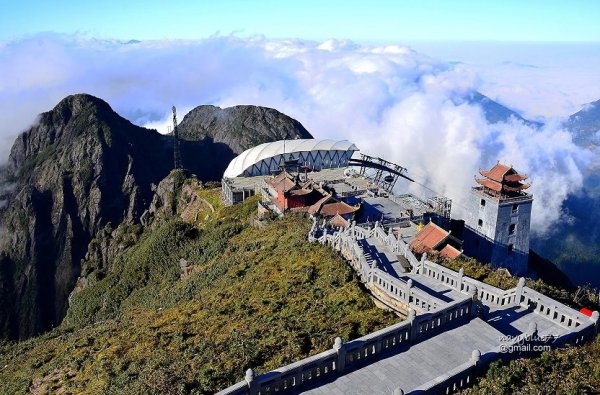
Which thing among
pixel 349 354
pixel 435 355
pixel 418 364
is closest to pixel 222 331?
pixel 349 354

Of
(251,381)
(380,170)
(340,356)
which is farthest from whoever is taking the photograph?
(380,170)

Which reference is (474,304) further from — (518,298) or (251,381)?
(251,381)

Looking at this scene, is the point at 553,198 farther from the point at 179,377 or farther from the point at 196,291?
the point at 179,377

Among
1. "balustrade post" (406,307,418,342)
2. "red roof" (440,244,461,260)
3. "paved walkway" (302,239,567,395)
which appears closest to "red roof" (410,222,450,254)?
"red roof" (440,244,461,260)

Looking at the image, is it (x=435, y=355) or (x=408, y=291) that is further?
(x=408, y=291)

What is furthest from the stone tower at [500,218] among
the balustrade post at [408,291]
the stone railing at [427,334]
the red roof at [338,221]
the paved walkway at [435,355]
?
the paved walkway at [435,355]

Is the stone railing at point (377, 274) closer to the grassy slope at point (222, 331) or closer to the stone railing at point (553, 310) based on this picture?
the grassy slope at point (222, 331)

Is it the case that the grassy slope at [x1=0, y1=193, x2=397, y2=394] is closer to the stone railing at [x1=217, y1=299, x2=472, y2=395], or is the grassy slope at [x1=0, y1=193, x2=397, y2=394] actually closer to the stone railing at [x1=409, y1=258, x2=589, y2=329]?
the stone railing at [x1=217, y1=299, x2=472, y2=395]
